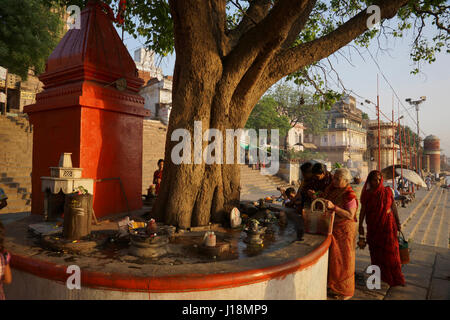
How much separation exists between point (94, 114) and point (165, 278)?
3362 mm

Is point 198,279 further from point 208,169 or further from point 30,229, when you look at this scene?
point 30,229

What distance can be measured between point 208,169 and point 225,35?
2363 millimetres

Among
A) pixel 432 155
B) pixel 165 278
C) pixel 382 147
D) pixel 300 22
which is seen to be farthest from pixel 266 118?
pixel 432 155

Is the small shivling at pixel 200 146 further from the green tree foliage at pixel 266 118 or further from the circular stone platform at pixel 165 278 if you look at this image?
the green tree foliage at pixel 266 118

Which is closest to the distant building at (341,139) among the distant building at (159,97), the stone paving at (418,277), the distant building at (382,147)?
the distant building at (382,147)

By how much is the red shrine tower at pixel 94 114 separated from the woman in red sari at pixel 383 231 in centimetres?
417

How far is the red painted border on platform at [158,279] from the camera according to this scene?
228 cm

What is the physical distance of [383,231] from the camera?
14.1ft

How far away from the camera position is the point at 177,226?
4.26 metres

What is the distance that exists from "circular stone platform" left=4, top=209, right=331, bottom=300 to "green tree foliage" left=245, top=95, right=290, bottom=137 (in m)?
26.0

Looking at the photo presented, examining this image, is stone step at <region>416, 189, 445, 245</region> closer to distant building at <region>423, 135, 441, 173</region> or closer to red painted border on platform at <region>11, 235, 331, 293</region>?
red painted border on platform at <region>11, 235, 331, 293</region>

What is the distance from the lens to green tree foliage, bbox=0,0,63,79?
15.1m

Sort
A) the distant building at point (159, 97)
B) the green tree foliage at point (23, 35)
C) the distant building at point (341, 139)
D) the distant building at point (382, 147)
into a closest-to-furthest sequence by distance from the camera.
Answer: the green tree foliage at point (23, 35) → the distant building at point (159, 97) → the distant building at point (341, 139) → the distant building at point (382, 147)
